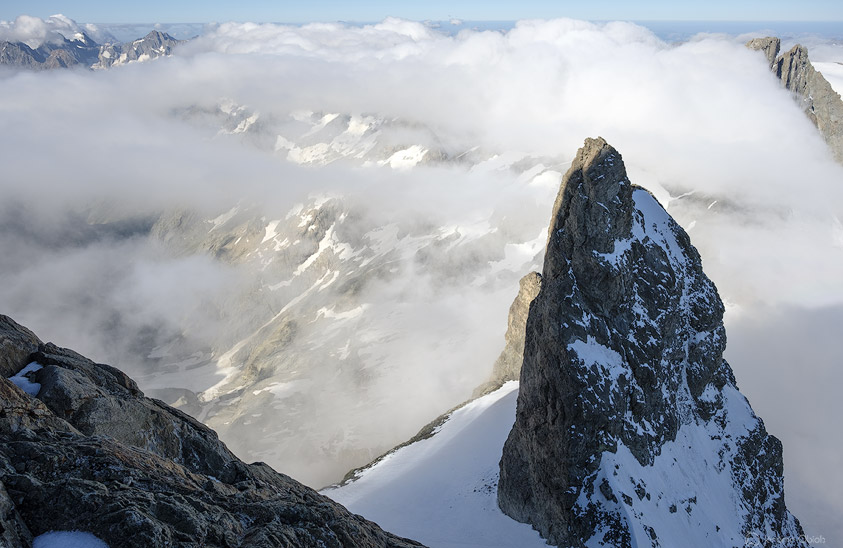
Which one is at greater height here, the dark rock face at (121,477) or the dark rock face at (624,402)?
the dark rock face at (121,477)

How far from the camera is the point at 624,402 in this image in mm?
50000

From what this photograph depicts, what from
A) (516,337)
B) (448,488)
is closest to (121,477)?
(448,488)

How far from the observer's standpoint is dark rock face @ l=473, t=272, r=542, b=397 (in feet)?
336

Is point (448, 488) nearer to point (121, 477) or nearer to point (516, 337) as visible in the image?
point (516, 337)

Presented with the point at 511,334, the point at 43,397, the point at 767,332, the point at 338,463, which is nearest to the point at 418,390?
the point at 338,463

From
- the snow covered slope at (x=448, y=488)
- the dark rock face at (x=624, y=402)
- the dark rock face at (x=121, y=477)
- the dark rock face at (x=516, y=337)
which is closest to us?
the dark rock face at (x=121, y=477)

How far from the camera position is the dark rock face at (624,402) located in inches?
1924

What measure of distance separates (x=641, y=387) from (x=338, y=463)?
118365 millimetres

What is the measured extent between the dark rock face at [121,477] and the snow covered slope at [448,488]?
1232 inches

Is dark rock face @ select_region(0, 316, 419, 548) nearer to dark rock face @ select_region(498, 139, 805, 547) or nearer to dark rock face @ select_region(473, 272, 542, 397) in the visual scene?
dark rock face @ select_region(498, 139, 805, 547)

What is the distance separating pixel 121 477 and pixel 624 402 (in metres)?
43.1

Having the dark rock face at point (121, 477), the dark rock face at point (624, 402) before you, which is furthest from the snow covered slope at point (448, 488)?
the dark rock face at point (121, 477)

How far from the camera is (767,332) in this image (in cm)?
18662

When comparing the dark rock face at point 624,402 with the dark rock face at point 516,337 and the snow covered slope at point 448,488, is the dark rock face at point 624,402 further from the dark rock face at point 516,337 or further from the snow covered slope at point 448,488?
the dark rock face at point 516,337
